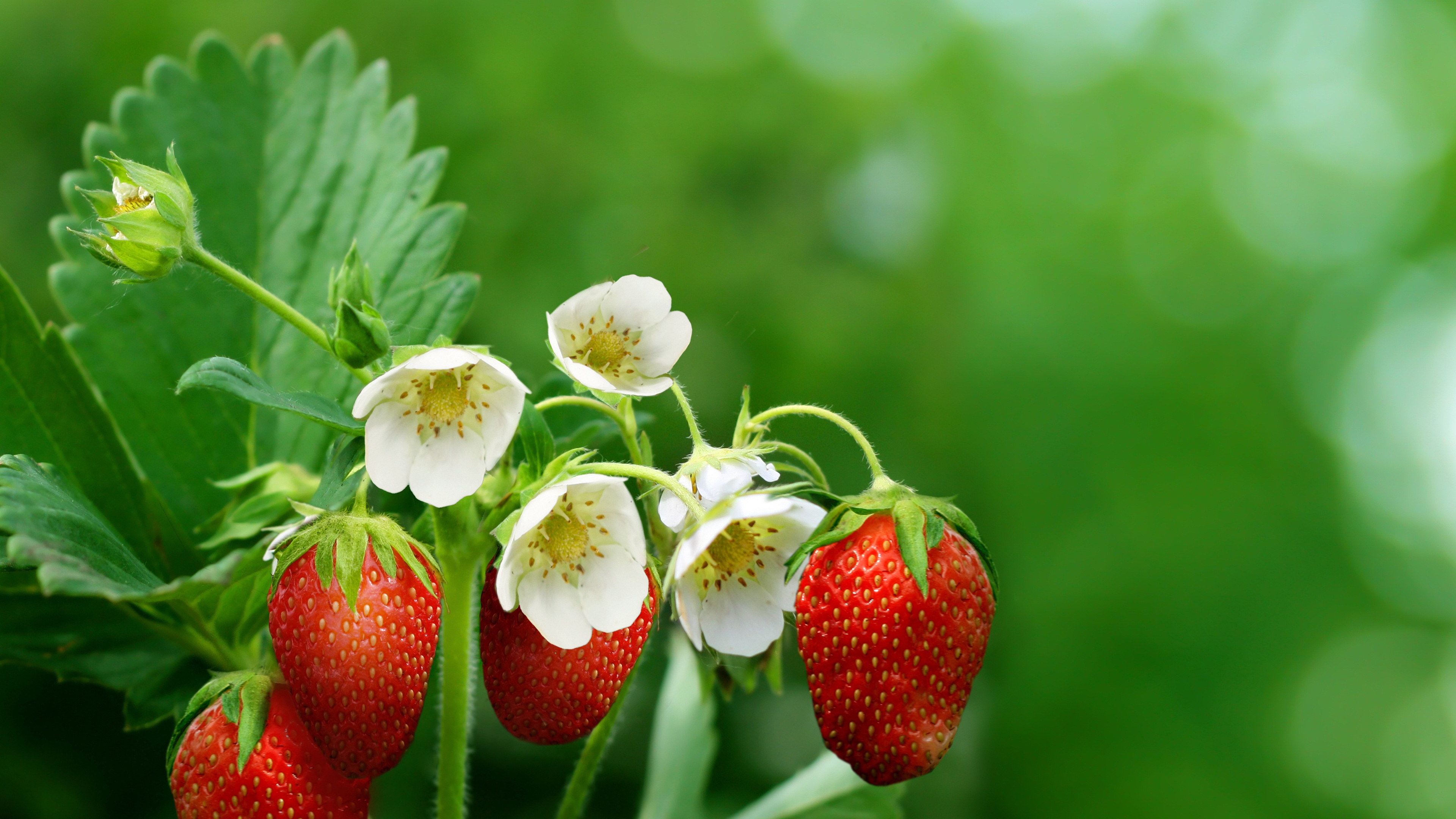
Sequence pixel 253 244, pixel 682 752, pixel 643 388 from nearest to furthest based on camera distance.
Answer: pixel 643 388 < pixel 253 244 < pixel 682 752

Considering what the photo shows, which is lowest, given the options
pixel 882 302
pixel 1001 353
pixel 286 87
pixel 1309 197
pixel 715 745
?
pixel 1001 353

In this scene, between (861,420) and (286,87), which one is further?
(861,420)

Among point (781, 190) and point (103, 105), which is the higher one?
point (103, 105)

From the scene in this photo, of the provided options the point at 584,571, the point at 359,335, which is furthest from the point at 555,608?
the point at 359,335

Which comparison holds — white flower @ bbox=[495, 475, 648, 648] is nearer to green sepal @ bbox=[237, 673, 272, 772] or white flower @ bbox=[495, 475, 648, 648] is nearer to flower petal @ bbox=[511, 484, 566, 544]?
flower petal @ bbox=[511, 484, 566, 544]

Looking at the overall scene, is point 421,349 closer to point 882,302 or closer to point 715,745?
point 715,745

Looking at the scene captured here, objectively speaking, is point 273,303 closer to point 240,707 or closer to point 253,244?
point 240,707

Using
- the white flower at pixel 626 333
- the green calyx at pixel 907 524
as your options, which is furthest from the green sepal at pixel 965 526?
the white flower at pixel 626 333

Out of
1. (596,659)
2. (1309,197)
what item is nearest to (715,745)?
(596,659)
